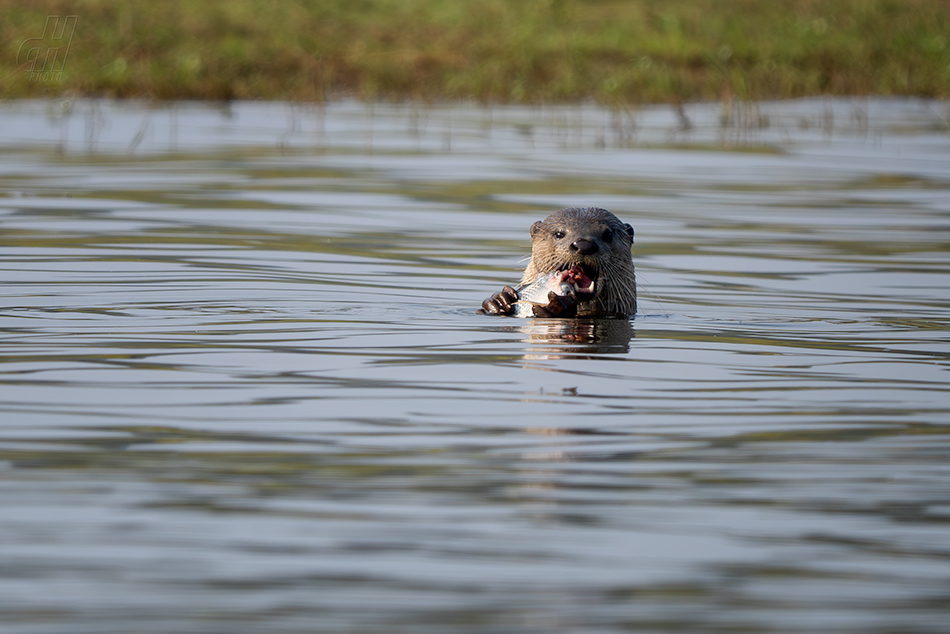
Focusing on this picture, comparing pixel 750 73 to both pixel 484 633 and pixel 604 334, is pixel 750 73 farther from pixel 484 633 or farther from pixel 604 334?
pixel 484 633

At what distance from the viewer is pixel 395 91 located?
81.4 feet

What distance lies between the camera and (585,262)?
6.89 meters

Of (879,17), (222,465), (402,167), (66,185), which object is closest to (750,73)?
(879,17)

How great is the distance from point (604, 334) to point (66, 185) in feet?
23.6

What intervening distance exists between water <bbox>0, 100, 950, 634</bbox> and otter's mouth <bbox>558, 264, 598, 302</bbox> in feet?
0.70

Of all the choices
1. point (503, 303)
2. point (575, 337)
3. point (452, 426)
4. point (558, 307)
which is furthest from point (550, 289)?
point (452, 426)

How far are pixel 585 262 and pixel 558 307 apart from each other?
24 cm

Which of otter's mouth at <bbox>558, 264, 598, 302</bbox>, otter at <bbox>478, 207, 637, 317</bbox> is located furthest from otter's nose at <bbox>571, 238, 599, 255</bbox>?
otter's mouth at <bbox>558, 264, 598, 302</bbox>

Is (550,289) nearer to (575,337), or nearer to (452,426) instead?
(575,337)

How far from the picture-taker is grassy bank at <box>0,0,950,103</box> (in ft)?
75.4

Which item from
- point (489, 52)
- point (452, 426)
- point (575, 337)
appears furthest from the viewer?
point (489, 52)

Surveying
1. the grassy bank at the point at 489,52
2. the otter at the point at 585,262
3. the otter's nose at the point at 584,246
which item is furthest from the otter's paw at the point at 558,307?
the grassy bank at the point at 489,52

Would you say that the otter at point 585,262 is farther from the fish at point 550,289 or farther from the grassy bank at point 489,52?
the grassy bank at point 489,52

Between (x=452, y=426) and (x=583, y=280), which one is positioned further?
(x=583, y=280)
